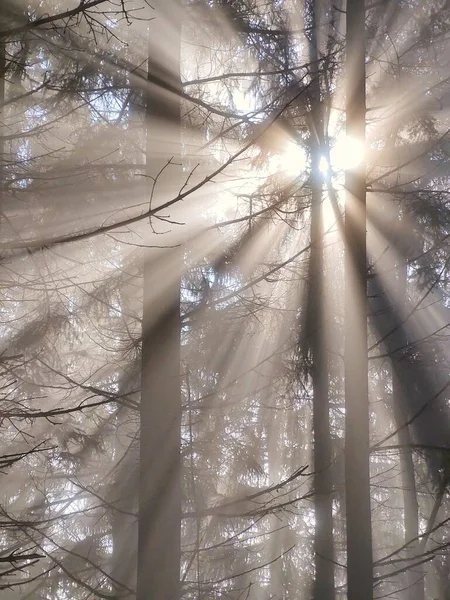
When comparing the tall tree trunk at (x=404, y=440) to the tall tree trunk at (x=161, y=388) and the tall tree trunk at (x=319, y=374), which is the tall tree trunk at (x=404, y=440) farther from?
the tall tree trunk at (x=161, y=388)

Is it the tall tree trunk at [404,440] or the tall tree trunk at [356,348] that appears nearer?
the tall tree trunk at [356,348]

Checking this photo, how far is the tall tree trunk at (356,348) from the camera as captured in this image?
17.6ft

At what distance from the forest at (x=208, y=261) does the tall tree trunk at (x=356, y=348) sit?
0.07 feet

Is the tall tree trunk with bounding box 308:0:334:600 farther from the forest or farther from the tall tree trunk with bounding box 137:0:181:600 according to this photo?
the tall tree trunk with bounding box 137:0:181:600

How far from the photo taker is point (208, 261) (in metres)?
6.35

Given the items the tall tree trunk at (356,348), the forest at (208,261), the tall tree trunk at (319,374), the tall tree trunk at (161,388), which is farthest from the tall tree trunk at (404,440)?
the tall tree trunk at (161,388)

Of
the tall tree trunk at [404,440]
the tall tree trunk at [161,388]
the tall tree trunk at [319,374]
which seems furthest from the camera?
the tall tree trunk at [404,440]

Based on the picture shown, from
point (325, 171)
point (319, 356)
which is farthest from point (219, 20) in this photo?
point (319, 356)

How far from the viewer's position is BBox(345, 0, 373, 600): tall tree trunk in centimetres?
537

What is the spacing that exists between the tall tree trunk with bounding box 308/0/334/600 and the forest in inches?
1.3

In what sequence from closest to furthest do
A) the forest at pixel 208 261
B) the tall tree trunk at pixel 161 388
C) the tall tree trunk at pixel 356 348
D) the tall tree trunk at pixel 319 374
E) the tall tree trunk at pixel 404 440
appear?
1. the tall tree trunk at pixel 161 388
2. the forest at pixel 208 261
3. the tall tree trunk at pixel 356 348
4. the tall tree trunk at pixel 319 374
5. the tall tree trunk at pixel 404 440

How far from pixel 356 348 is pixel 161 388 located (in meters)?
2.04

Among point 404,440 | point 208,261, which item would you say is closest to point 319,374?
point 208,261

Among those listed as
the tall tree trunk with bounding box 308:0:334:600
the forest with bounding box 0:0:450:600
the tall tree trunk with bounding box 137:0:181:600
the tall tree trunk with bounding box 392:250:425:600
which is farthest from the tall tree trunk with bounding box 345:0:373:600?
the tall tree trunk with bounding box 392:250:425:600
